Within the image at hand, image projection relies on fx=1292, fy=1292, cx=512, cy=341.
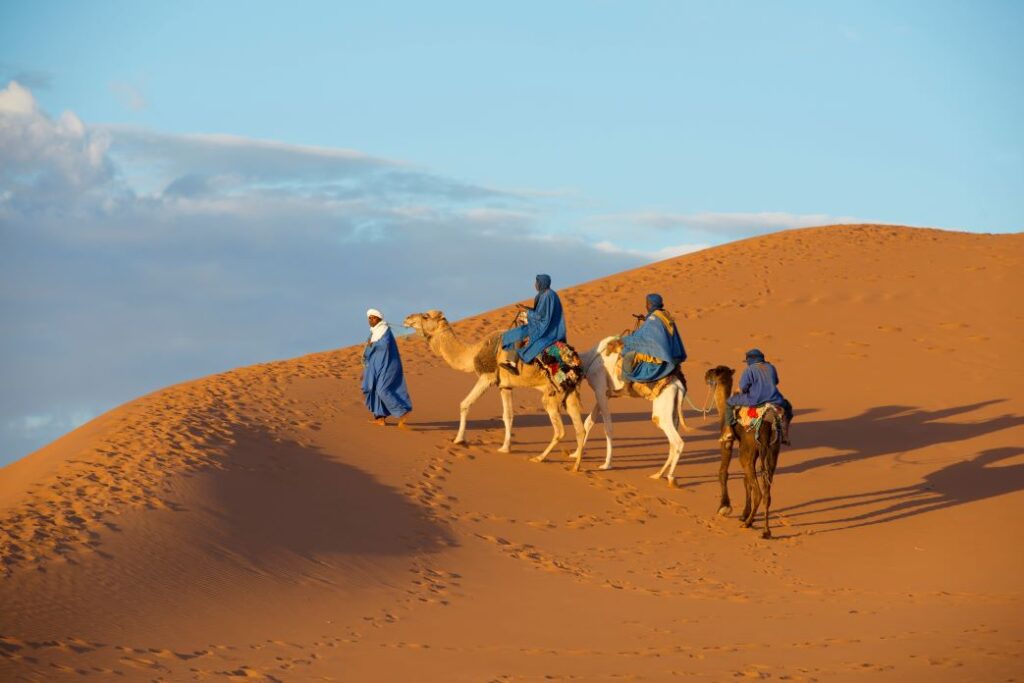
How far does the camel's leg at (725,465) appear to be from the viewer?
52.0 ft

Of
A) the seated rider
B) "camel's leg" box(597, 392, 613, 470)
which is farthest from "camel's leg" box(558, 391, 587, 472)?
the seated rider

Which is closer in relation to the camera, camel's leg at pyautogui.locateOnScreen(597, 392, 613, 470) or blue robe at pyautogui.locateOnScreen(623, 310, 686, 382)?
blue robe at pyautogui.locateOnScreen(623, 310, 686, 382)

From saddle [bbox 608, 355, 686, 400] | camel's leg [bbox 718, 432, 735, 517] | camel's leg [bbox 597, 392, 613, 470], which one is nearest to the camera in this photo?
camel's leg [bbox 718, 432, 735, 517]

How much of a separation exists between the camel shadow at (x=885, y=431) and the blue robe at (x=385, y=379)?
5840 mm

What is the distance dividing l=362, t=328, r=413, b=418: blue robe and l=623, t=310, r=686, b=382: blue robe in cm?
385

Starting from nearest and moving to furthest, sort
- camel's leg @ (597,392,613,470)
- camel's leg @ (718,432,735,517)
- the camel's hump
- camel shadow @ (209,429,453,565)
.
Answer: camel shadow @ (209,429,453,565), camel's leg @ (718,432,735,517), camel's leg @ (597,392,613,470), the camel's hump

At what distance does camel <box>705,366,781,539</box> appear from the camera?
49.5ft

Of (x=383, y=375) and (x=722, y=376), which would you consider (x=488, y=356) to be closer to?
(x=383, y=375)

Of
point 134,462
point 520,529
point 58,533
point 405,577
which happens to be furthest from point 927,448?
point 58,533

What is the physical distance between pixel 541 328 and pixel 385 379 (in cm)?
305

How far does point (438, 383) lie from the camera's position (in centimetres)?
2448

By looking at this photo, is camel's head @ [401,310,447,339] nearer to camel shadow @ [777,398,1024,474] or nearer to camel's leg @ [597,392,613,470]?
camel's leg @ [597,392,613,470]

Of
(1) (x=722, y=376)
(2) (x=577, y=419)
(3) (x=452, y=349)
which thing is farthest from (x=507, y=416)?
(1) (x=722, y=376)

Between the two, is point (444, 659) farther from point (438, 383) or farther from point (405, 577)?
point (438, 383)
